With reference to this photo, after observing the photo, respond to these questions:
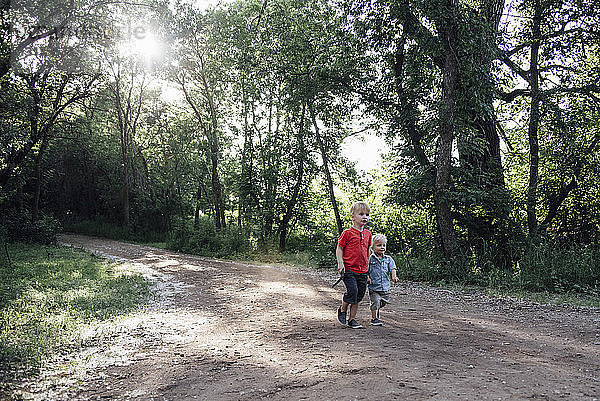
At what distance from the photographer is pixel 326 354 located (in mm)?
4625

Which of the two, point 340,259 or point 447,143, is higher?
point 447,143

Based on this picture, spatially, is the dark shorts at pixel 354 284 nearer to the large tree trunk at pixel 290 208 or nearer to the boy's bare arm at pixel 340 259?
the boy's bare arm at pixel 340 259

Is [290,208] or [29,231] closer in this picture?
[29,231]

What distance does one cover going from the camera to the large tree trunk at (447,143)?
11.9m

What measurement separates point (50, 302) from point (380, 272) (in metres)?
5.82

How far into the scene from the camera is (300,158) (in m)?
21.1

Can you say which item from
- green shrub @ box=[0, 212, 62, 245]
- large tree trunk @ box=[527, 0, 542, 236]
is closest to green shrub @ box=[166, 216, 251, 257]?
green shrub @ box=[0, 212, 62, 245]

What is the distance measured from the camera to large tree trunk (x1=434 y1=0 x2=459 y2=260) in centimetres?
1189

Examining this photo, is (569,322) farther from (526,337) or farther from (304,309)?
(304,309)

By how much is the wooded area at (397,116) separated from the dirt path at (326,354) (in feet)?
14.5

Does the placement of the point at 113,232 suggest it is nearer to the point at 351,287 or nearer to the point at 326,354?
the point at 351,287

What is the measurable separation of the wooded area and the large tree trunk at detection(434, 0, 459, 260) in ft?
0.13

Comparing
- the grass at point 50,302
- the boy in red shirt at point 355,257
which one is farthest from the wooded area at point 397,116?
the boy in red shirt at point 355,257

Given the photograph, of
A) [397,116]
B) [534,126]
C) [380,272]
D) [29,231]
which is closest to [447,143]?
[397,116]
